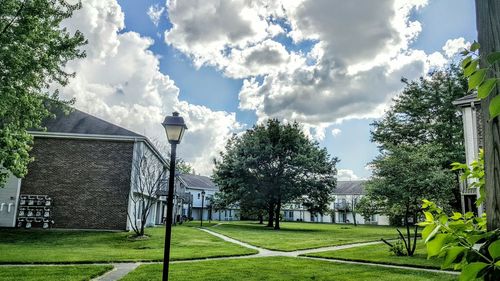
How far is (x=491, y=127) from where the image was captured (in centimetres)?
145

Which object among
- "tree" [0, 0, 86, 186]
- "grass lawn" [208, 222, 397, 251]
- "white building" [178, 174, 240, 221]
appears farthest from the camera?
"white building" [178, 174, 240, 221]

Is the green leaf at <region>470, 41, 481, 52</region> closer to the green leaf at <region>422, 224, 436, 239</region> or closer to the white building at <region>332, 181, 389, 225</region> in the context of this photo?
the green leaf at <region>422, 224, 436, 239</region>

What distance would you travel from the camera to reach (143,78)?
18.8 m

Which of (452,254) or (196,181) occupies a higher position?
(196,181)

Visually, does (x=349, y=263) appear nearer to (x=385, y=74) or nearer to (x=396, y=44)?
(x=396, y=44)

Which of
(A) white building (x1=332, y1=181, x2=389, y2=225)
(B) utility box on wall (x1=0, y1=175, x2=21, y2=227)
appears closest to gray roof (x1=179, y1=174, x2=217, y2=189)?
(A) white building (x1=332, y1=181, x2=389, y2=225)

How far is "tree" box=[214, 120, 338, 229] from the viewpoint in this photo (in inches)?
1446

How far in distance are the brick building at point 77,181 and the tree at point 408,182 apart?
14381mm

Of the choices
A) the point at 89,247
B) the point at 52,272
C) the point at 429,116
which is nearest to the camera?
the point at 52,272

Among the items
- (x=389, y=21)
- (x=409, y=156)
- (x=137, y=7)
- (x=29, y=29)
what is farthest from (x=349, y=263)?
(x=29, y=29)

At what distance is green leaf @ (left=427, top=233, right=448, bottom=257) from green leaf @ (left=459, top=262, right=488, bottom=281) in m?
0.13

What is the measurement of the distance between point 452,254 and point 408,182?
15.4 meters

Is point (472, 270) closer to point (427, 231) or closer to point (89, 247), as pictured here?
point (427, 231)

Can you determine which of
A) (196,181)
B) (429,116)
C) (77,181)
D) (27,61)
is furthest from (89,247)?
(196,181)
